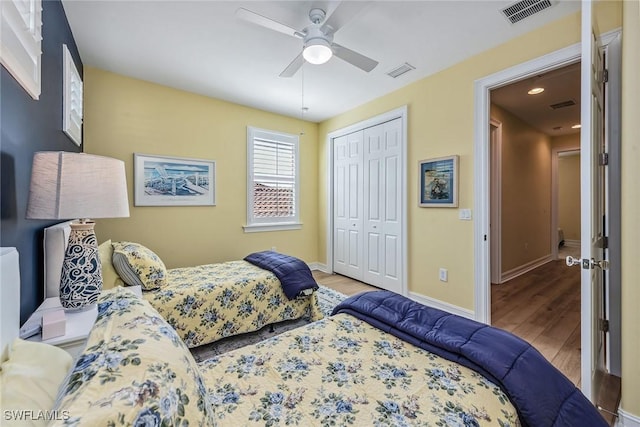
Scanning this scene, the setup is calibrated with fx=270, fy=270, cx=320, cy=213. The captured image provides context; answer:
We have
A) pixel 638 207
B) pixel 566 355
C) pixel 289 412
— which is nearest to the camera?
pixel 289 412

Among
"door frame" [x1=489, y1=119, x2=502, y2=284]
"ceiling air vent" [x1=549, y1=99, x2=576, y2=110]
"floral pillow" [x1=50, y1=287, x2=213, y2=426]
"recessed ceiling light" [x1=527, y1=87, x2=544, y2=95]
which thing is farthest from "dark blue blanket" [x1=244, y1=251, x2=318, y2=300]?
"ceiling air vent" [x1=549, y1=99, x2=576, y2=110]

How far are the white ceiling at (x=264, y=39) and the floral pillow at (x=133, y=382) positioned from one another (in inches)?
78.3

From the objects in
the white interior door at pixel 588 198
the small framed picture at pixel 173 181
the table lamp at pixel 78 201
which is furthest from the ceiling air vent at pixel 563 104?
the table lamp at pixel 78 201

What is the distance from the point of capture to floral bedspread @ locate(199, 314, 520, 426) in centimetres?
89

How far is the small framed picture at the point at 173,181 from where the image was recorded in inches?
128

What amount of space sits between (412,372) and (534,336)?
2160 millimetres

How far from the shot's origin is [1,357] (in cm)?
81

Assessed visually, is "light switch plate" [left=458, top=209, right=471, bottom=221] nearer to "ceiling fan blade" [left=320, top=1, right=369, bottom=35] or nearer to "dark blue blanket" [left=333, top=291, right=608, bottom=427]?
"dark blue blanket" [left=333, top=291, right=608, bottom=427]

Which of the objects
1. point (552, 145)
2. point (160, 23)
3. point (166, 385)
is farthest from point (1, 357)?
point (552, 145)

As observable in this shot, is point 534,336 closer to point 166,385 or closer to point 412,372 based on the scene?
point 412,372

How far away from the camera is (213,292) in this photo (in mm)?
2322

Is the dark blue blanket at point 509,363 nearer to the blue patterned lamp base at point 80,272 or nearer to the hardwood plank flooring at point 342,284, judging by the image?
the blue patterned lamp base at point 80,272

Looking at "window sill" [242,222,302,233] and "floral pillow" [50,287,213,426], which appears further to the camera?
"window sill" [242,222,302,233]

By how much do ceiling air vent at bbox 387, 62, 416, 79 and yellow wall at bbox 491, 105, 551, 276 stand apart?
1785mm
